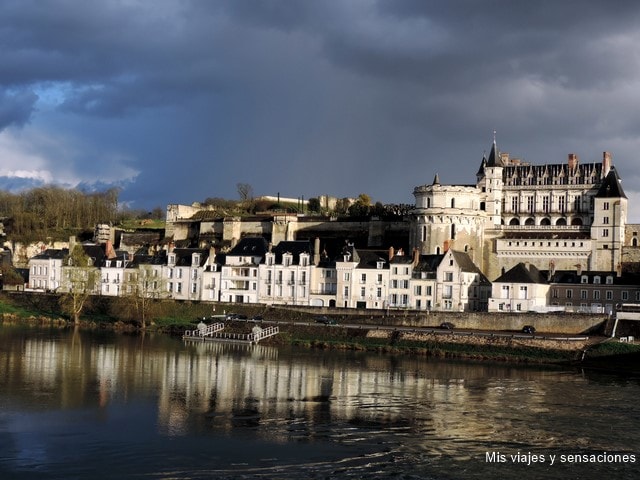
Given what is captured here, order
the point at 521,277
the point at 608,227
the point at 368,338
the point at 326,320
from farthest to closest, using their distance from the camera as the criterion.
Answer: the point at 608,227 → the point at 521,277 → the point at 326,320 → the point at 368,338

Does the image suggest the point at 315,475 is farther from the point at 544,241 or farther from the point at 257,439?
the point at 544,241

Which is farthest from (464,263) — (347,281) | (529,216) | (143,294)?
(143,294)

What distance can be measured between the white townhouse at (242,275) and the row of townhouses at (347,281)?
78mm

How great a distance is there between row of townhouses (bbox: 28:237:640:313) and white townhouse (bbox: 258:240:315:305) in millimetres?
76

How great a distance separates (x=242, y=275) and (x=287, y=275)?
4.14 m

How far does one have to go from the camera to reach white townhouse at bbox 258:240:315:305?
66062 millimetres

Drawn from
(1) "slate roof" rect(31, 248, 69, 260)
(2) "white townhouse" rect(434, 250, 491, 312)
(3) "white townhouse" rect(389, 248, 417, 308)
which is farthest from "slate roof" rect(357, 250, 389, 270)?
(1) "slate roof" rect(31, 248, 69, 260)

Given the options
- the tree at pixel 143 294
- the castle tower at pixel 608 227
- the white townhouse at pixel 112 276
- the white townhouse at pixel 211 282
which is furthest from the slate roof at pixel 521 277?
the white townhouse at pixel 112 276

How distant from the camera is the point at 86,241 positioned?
313 ft

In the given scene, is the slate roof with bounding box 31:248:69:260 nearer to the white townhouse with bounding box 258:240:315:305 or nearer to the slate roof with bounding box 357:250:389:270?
the white townhouse with bounding box 258:240:315:305

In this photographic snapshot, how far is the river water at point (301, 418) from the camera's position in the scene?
81.0 ft

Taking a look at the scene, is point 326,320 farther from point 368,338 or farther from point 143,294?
point 143,294

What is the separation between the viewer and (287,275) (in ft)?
219

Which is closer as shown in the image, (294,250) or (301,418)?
(301,418)
